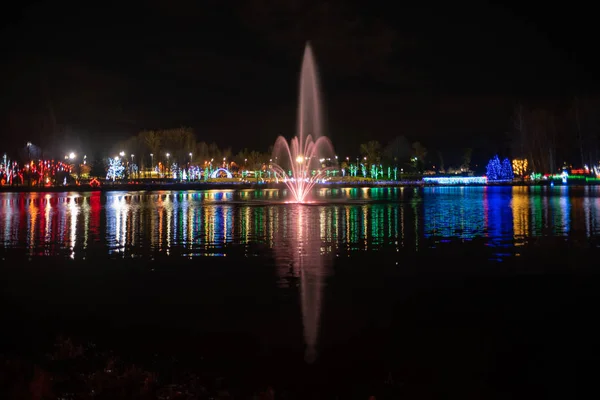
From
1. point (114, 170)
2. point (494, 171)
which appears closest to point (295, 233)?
point (494, 171)

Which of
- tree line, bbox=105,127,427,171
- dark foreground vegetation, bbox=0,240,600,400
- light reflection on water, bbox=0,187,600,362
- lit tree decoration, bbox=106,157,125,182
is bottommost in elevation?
dark foreground vegetation, bbox=0,240,600,400

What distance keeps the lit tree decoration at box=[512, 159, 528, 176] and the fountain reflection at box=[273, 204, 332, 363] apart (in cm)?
9809

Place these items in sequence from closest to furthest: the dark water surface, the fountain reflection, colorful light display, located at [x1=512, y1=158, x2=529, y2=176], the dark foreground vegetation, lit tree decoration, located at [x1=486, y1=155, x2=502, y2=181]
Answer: the dark foreground vegetation → the dark water surface → the fountain reflection → colorful light display, located at [x1=512, y1=158, x2=529, y2=176] → lit tree decoration, located at [x1=486, y1=155, x2=502, y2=181]

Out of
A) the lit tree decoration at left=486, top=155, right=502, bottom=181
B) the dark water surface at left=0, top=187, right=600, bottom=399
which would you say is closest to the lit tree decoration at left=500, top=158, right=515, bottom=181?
the lit tree decoration at left=486, top=155, right=502, bottom=181

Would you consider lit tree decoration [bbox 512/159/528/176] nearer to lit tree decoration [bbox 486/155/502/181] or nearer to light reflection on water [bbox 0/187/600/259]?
lit tree decoration [bbox 486/155/502/181]

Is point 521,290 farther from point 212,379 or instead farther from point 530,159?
point 530,159

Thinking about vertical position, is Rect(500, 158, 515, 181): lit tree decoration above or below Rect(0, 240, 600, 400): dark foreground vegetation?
above

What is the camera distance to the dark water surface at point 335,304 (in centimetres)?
736

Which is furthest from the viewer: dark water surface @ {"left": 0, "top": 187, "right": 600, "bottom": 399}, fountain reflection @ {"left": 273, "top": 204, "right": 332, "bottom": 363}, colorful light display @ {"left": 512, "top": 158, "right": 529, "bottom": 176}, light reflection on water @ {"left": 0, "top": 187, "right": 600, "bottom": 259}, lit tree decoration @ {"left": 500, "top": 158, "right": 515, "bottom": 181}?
lit tree decoration @ {"left": 500, "top": 158, "right": 515, "bottom": 181}

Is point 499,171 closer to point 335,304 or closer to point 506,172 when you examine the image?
point 506,172

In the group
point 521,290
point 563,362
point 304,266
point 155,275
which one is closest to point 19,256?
point 155,275

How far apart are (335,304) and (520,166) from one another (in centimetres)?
12202

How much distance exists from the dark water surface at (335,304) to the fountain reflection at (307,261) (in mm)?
52

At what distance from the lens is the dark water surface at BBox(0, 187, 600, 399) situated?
7.36 meters
